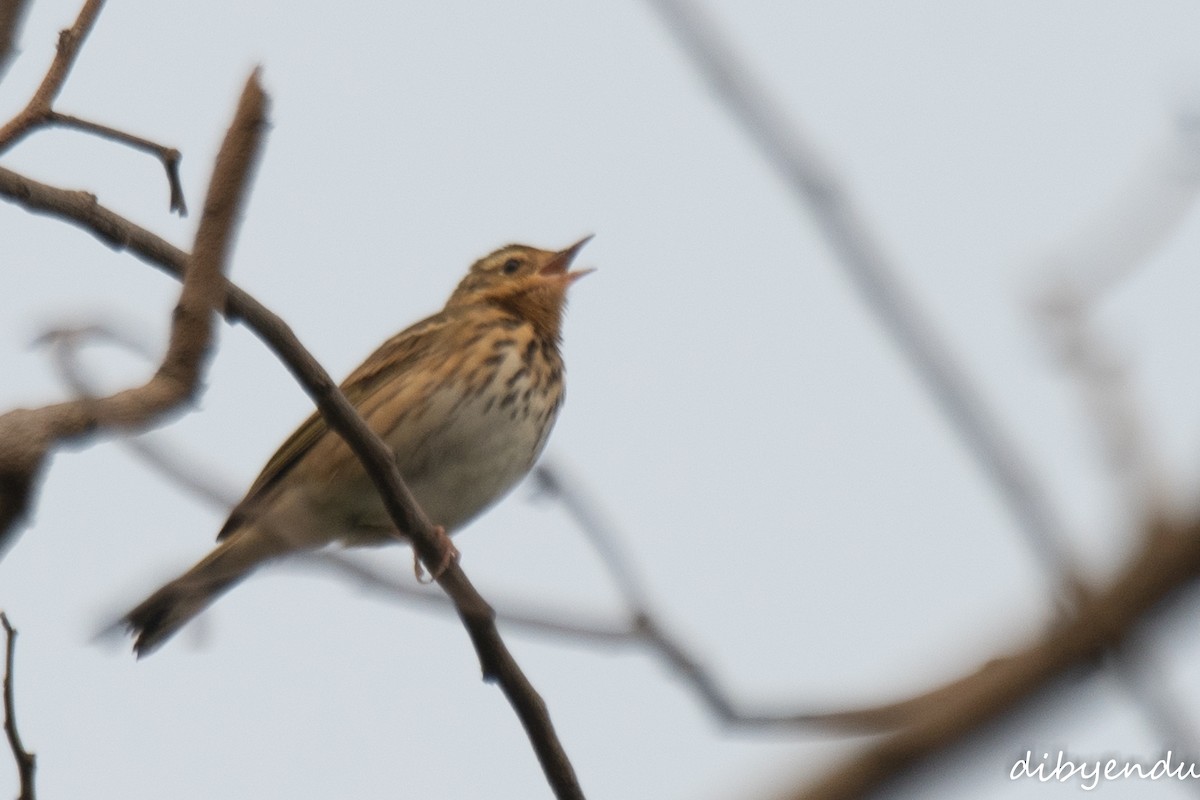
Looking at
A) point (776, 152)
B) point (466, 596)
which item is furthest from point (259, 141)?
point (466, 596)

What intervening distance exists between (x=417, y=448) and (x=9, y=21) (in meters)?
5.50

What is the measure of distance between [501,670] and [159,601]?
98.5 inches

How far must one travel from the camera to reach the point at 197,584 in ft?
25.2

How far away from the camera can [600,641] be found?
2.94 meters

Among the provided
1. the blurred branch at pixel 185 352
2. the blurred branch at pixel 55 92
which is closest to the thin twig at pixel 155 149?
the blurred branch at pixel 55 92

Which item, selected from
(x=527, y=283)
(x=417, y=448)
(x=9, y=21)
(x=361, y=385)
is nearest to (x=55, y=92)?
(x=9, y=21)

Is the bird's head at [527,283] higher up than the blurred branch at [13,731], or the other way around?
the blurred branch at [13,731]

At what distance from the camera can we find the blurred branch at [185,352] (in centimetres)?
316

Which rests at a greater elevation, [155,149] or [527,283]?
[155,149]

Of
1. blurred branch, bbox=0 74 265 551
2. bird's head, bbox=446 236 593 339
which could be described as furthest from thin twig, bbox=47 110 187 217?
bird's head, bbox=446 236 593 339

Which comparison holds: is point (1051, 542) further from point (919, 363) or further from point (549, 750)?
point (549, 750)

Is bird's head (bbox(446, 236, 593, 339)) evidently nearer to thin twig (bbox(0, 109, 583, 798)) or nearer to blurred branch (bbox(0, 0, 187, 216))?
thin twig (bbox(0, 109, 583, 798))

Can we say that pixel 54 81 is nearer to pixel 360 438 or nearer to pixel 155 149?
pixel 155 149

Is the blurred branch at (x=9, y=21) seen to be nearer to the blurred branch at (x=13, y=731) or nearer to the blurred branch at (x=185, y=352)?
the blurred branch at (x=185, y=352)
